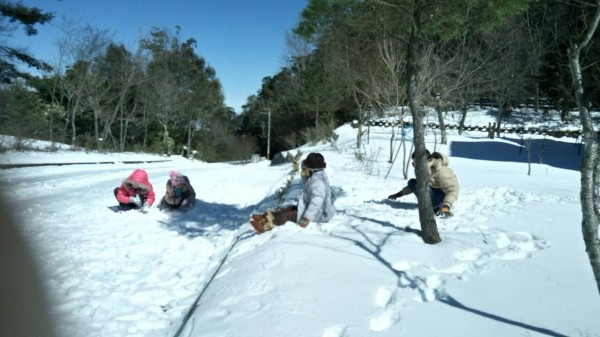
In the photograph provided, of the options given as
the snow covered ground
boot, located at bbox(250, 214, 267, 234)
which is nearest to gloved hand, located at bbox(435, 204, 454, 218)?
the snow covered ground

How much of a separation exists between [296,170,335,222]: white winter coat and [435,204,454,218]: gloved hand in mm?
1695

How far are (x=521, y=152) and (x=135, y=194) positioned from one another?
827 inches

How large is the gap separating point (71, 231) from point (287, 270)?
3.94 metres

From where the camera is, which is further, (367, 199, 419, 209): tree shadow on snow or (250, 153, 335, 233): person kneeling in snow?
(367, 199, 419, 209): tree shadow on snow

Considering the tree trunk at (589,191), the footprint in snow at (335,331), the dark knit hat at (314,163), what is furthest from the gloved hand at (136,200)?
the tree trunk at (589,191)

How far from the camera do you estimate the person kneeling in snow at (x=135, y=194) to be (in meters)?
8.02

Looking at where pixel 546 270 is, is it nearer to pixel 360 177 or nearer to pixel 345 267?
pixel 345 267

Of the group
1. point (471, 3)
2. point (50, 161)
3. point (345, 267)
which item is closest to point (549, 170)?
point (471, 3)

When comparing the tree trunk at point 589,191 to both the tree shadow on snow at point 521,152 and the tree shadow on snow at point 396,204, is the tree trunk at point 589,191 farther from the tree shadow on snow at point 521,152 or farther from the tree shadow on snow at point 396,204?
the tree shadow on snow at point 521,152

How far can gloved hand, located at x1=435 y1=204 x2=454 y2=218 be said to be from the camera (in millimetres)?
6449

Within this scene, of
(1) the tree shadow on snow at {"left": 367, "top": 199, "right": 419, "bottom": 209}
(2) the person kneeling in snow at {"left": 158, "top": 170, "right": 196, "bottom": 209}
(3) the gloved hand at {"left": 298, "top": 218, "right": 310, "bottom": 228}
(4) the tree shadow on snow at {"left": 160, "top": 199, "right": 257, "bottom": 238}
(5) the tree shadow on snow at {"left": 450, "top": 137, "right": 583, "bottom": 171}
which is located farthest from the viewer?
(5) the tree shadow on snow at {"left": 450, "top": 137, "right": 583, "bottom": 171}

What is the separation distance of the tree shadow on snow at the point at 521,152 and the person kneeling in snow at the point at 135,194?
54.5 ft

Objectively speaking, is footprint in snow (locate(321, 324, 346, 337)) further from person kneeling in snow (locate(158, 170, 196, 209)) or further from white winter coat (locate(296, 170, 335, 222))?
person kneeling in snow (locate(158, 170, 196, 209))

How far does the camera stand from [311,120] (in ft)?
135
